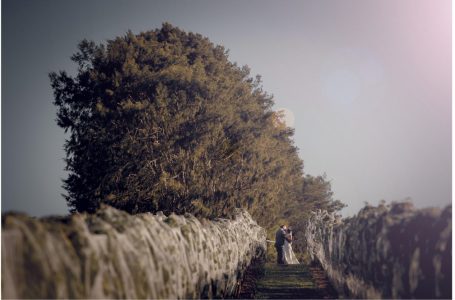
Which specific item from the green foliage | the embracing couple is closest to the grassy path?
the embracing couple

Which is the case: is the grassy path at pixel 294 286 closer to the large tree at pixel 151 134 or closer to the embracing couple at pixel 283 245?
the embracing couple at pixel 283 245

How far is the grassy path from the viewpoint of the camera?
9836mm

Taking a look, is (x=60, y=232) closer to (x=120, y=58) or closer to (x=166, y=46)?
(x=120, y=58)

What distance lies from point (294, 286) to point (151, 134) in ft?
38.8

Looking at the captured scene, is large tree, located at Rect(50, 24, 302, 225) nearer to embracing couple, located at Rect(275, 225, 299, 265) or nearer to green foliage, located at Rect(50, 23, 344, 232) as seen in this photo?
green foliage, located at Rect(50, 23, 344, 232)

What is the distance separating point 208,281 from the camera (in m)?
7.16

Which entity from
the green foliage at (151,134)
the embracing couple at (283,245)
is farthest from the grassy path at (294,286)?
the green foliage at (151,134)

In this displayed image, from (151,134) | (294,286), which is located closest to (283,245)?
(151,134)

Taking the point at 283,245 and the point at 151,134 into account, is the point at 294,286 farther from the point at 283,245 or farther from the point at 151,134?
the point at 151,134

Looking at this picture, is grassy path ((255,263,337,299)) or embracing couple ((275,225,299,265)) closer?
grassy path ((255,263,337,299))

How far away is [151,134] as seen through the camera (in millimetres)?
21141

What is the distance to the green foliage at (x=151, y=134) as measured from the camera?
20.6 meters

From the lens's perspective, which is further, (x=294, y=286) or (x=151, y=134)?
(x=151, y=134)

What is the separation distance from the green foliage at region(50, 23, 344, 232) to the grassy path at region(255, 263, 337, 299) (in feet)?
25.3
